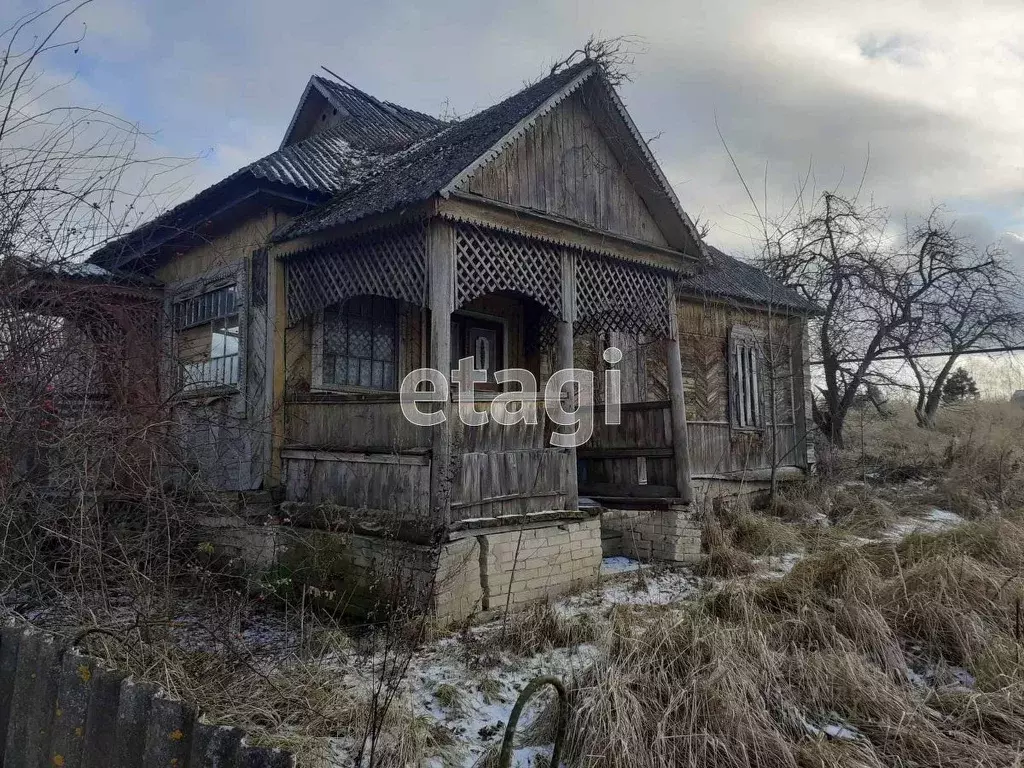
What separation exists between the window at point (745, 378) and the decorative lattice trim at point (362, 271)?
8236 mm

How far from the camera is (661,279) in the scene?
9055 millimetres

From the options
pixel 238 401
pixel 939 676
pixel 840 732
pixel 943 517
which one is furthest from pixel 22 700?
pixel 943 517

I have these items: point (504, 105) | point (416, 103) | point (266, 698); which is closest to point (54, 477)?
point (266, 698)

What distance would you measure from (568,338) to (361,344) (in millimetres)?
2677

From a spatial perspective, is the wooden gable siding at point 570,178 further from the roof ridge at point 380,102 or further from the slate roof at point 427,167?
the roof ridge at point 380,102

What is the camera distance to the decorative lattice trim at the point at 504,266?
21.8ft

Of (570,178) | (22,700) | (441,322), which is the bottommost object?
(22,700)

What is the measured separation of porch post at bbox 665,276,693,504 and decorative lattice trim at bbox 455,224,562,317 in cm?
208

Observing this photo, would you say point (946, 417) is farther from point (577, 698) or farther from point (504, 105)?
point (577, 698)

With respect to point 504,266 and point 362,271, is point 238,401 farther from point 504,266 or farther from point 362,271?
point 504,266

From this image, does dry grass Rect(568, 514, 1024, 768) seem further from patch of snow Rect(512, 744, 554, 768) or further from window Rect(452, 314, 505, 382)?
window Rect(452, 314, 505, 382)

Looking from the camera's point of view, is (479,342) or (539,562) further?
(479,342)

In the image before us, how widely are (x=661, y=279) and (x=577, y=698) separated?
6289 millimetres

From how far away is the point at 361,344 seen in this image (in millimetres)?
8570
